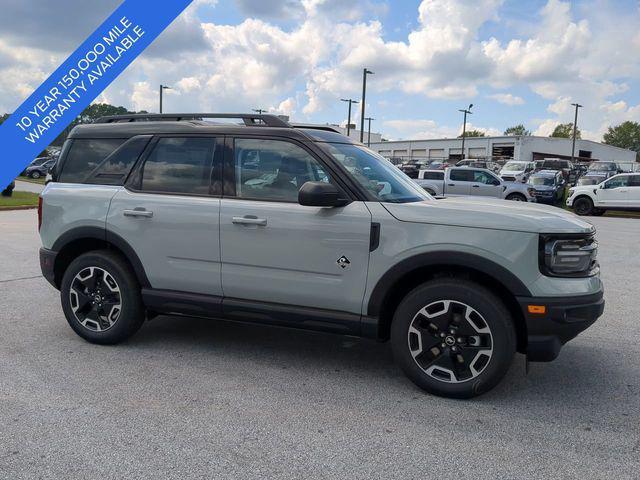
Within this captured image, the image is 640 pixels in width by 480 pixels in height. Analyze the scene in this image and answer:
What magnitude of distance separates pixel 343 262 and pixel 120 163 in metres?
2.16

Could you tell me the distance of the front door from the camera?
3.92m

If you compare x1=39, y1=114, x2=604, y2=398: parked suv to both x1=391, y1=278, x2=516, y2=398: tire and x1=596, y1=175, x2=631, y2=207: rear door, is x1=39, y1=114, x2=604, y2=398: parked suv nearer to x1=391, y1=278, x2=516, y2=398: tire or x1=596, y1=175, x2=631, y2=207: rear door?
x1=391, y1=278, x2=516, y2=398: tire

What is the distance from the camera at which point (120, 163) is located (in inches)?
187

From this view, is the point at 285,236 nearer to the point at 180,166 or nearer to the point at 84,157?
the point at 180,166

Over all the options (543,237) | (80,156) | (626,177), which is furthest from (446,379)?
(626,177)

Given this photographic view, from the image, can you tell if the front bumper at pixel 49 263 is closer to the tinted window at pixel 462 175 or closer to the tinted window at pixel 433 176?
the tinted window at pixel 462 175

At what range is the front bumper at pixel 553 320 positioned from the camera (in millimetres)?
3531

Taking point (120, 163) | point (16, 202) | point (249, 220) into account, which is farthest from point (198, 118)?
Answer: point (16, 202)

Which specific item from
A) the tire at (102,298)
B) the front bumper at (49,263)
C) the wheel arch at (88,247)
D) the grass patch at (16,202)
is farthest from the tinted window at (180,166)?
the grass patch at (16,202)

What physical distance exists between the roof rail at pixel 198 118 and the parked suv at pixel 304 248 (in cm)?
2

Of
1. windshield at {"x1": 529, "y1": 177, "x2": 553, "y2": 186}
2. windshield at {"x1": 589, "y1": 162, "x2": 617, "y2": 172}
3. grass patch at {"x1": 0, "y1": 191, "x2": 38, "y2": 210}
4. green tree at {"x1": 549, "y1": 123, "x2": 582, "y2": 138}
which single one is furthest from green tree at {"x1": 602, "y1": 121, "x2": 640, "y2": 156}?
grass patch at {"x1": 0, "y1": 191, "x2": 38, "y2": 210}

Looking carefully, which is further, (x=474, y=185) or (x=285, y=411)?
(x=474, y=185)

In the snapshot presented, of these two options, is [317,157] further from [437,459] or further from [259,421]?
[437,459]

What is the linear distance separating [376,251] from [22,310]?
4.03 m
